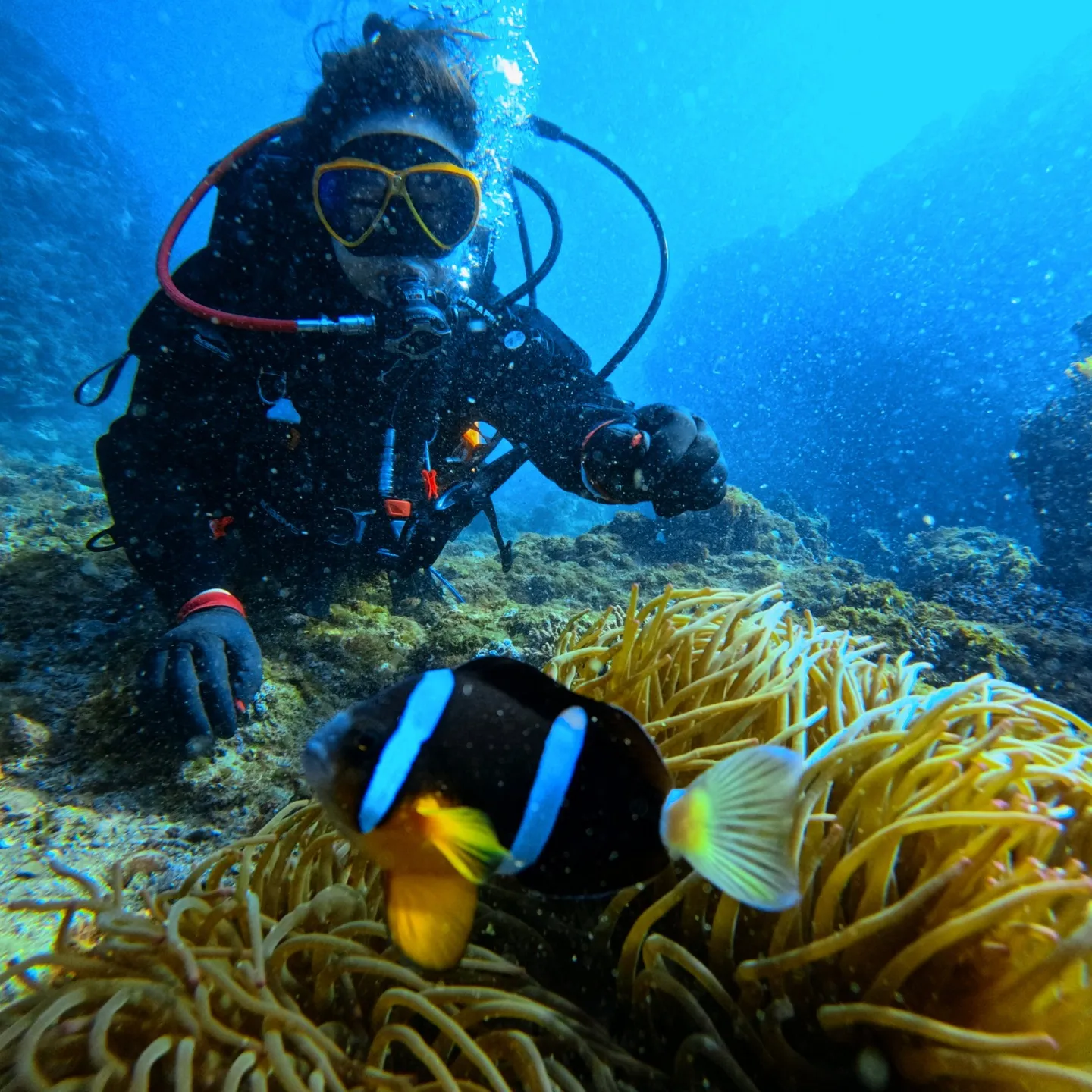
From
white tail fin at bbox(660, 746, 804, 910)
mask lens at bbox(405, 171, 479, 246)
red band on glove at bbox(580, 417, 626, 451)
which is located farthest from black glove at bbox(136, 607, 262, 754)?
mask lens at bbox(405, 171, 479, 246)

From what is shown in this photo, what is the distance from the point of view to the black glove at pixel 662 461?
9.78 ft

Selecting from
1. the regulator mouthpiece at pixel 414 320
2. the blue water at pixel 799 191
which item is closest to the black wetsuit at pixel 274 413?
the regulator mouthpiece at pixel 414 320

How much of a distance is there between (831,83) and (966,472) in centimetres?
5624

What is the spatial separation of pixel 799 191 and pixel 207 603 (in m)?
64.7

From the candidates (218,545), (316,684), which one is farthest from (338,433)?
(316,684)

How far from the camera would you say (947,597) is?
6625mm

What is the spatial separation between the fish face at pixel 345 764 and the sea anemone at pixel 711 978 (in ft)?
1.18

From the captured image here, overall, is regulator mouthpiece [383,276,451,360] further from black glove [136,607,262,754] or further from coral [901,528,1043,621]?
coral [901,528,1043,621]

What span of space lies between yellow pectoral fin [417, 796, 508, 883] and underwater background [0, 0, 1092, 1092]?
334 mm

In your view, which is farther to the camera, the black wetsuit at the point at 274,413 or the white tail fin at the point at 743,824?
the black wetsuit at the point at 274,413

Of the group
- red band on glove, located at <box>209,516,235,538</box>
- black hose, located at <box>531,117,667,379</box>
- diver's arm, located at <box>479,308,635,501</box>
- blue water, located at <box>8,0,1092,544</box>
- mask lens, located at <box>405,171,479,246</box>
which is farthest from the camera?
blue water, located at <box>8,0,1092,544</box>

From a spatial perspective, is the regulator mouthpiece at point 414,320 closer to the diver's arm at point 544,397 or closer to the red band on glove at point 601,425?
the diver's arm at point 544,397

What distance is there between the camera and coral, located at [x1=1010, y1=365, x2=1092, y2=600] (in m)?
7.64

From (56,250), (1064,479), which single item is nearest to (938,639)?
(1064,479)
